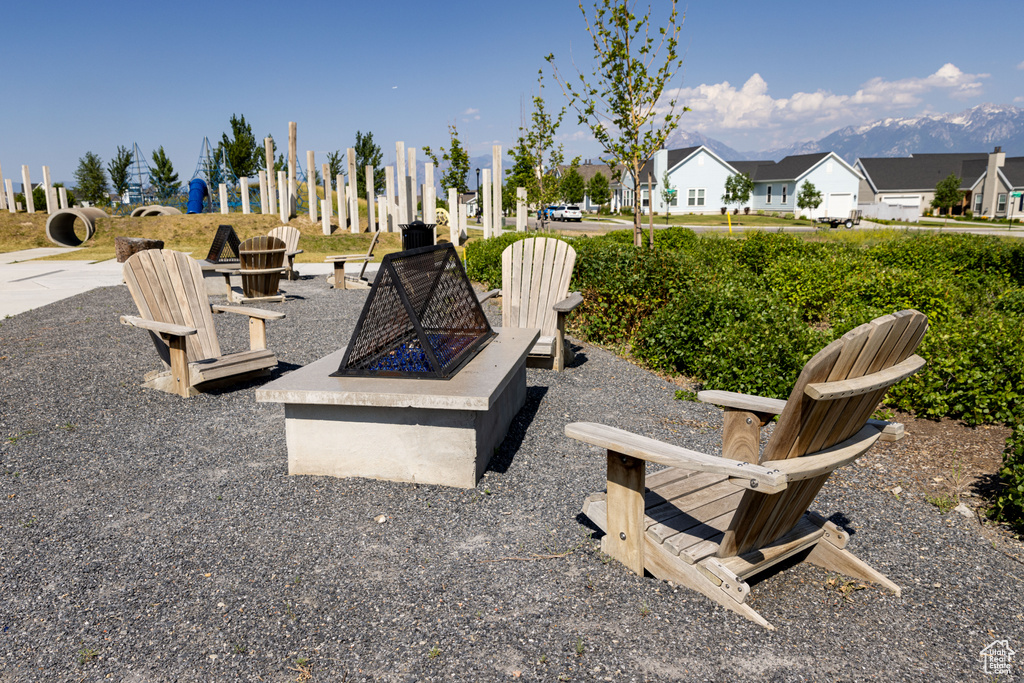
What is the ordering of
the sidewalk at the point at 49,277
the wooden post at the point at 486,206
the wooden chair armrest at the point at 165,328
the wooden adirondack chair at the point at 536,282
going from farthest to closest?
the wooden post at the point at 486,206 < the sidewalk at the point at 49,277 < the wooden adirondack chair at the point at 536,282 < the wooden chair armrest at the point at 165,328

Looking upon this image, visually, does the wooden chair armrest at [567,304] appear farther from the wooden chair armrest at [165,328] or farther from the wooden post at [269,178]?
the wooden post at [269,178]

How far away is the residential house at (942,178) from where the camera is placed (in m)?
49.6

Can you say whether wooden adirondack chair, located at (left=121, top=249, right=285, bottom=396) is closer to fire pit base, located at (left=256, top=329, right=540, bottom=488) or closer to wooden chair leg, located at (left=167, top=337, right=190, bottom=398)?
wooden chair leg, located at (left=167, top=337, right=190, bottom=398)

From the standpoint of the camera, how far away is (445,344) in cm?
390

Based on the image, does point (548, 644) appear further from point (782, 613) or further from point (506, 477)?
point (506, 477)

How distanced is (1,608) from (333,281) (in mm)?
9285

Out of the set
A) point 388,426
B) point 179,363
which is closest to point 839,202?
point 179,363

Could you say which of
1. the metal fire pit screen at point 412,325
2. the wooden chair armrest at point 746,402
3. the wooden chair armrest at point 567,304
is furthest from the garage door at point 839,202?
the wooden chair armrest at point 746,402

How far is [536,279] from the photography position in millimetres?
5996

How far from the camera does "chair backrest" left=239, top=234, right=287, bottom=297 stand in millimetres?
9258

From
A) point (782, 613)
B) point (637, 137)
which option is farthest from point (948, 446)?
point (637, 137)

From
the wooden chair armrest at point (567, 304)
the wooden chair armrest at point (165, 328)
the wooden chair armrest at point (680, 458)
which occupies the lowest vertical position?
the wooden chair armrest at point (680, 458)

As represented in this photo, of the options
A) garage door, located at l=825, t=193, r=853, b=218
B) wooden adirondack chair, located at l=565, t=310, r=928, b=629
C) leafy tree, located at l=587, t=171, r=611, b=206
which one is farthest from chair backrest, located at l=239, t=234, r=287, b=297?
garage door, located at l=825, t=193, r=853, b=218

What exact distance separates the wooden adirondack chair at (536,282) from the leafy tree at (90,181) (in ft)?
160
